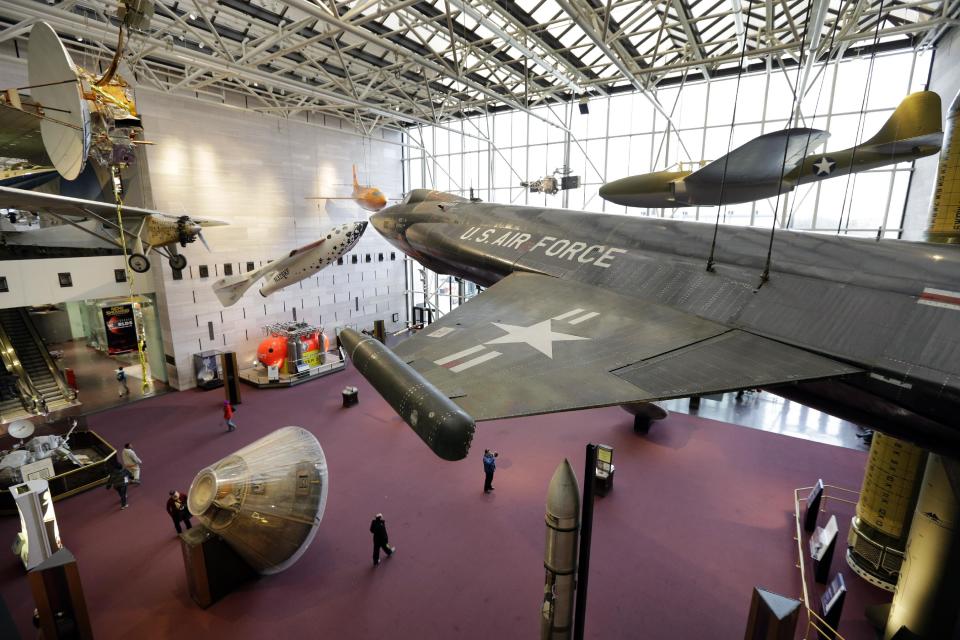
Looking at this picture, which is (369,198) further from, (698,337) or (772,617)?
(772,617)

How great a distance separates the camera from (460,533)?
935 centimetres

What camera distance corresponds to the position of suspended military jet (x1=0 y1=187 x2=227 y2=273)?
10141 mm

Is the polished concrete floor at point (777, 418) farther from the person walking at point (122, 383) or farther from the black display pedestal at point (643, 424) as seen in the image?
the person walking at point (122, 383)

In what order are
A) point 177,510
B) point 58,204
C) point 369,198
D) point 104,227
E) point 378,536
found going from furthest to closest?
1. point 369,198
2. point 104,227
3. point 58,204
4. point 177,510
5. point 378,536

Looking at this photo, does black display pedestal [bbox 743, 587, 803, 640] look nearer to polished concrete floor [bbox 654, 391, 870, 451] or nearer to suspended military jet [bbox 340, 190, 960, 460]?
suspended military jet [bbox 340, 190, 960, 460]

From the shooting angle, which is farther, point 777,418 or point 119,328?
point 119,328

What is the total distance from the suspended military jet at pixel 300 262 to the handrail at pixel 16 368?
825cm

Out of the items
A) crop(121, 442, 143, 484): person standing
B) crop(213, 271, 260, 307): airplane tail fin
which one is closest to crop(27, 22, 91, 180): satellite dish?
crop(121, 442, 143, 484): person standing

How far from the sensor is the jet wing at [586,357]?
136 inches

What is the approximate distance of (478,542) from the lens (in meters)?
9.05

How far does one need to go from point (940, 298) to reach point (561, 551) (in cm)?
462

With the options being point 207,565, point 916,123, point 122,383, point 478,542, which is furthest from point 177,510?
point 916,123

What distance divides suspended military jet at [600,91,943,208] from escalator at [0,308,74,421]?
22768 mm

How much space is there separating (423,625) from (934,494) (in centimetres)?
766
